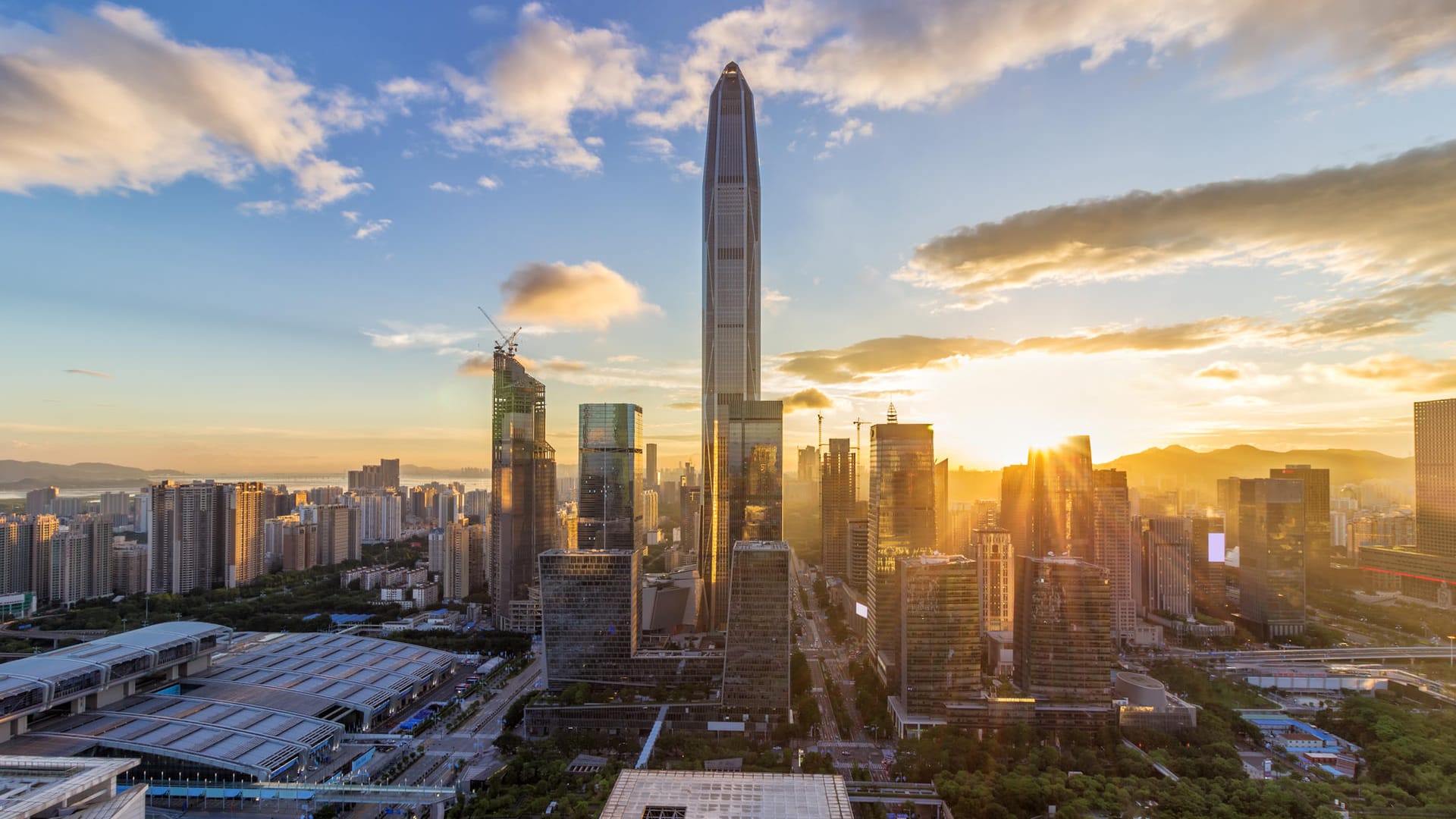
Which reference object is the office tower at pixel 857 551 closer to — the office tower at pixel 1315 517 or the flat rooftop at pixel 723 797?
the office tower at pixel 1315 517

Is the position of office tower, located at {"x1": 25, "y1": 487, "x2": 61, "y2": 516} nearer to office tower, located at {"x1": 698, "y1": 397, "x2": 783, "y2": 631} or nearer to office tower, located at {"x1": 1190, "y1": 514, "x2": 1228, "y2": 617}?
office tower, located at {"x1": 698, "y1": 397, "x2": 783, "y2": 631}

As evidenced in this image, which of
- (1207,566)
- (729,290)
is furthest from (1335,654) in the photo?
(729,290)

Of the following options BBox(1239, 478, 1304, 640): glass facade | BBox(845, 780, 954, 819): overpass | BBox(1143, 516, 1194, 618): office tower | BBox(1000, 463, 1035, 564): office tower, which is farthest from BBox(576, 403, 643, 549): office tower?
BBox(1239, 478, 1304, 640): glass facade

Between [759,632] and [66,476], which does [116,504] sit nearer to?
[66,476]

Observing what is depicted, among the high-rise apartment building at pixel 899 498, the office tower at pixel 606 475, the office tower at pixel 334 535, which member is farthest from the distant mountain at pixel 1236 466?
the office tower at pixel 334 535

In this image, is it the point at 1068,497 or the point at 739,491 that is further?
the point at 739,491
